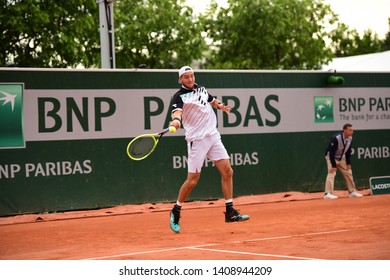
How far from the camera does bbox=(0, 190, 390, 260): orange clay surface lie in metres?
7.02

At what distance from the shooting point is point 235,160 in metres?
14.1

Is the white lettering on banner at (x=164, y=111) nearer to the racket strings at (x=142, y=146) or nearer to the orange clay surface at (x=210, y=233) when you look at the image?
the orange clay surface at (x=210, y=233)

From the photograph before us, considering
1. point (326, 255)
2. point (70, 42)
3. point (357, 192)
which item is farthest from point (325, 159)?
point (70, 42)

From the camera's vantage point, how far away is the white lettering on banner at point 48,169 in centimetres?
1200

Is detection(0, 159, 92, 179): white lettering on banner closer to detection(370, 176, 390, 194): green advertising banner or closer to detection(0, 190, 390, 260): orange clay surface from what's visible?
detection(0, 190, 390, 260): orange clay surface

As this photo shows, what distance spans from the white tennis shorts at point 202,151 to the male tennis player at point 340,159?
5.27 metres

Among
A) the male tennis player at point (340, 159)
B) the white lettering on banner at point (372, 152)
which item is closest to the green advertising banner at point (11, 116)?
the male tennis player at point (340, 159)

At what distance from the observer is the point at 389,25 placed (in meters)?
52.2

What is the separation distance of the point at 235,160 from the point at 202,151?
5.20 meters

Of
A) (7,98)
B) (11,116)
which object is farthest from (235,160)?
(7,98)

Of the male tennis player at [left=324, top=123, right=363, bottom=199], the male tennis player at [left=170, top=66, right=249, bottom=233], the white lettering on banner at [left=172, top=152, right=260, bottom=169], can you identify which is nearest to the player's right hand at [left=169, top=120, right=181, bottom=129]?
the male tennis player at [left=170, top=66, right=249, bottom=233]

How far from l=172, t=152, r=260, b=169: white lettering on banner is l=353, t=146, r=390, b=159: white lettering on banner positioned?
2363 millimetres

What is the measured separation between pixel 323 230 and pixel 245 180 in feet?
18.5

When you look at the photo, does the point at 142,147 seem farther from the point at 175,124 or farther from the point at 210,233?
the point at 210,233
